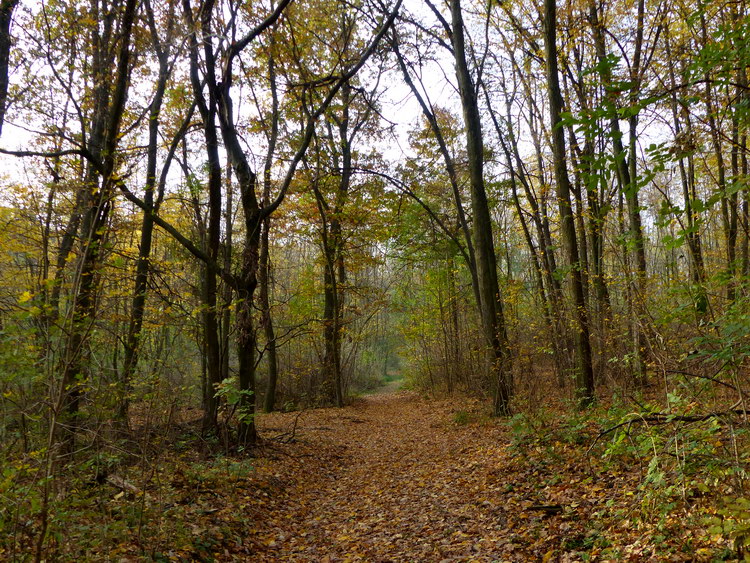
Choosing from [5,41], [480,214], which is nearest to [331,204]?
[480,214]

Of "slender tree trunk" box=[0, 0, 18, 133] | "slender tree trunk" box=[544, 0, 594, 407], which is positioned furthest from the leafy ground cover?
"slender tree trunk" box=[0, 0, 18, 133]

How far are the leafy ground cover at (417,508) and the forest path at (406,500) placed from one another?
24 millimetres

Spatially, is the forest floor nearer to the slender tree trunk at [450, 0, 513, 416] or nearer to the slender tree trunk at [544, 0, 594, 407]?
the slender tree trunk at [450, 0, 513, 416]

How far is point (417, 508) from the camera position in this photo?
5.45 meters

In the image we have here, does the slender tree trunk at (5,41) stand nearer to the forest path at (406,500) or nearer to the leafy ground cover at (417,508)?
the leafy ground cover at (417,508)

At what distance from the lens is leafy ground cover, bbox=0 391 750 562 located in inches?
134

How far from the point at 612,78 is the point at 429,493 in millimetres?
5204

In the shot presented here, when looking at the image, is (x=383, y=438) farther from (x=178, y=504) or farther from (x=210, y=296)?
(x=178, y=504)

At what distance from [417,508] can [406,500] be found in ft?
1.31

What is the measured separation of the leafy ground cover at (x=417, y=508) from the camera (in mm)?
3402

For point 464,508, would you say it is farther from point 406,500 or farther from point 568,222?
point 568,222

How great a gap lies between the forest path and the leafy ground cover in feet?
0.08

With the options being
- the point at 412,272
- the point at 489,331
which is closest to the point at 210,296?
the point at 489,331

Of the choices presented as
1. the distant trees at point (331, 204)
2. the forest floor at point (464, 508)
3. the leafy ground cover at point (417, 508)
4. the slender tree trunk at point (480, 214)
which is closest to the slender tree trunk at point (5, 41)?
the distant trees at point (331, 204)
